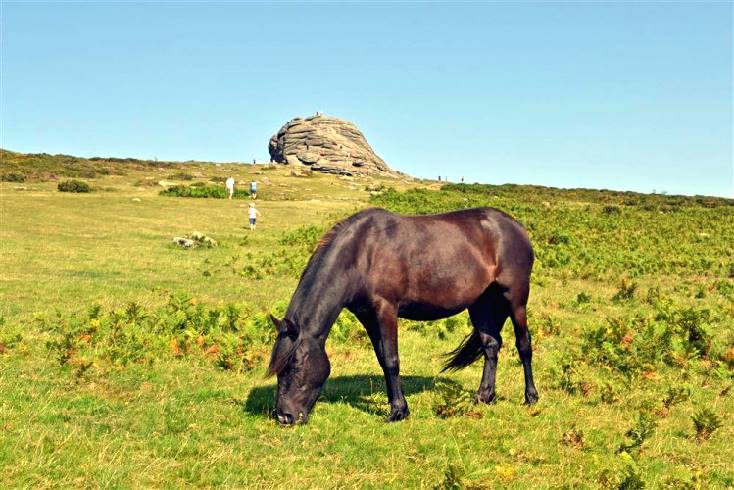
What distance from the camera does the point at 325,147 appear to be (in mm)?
132250

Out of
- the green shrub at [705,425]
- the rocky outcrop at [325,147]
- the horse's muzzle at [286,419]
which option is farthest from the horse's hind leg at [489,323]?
the rocky outcrop at [325,147]

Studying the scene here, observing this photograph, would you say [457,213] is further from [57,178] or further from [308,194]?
[57,178]

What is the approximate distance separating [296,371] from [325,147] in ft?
413

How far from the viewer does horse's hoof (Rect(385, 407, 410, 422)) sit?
30.7ft

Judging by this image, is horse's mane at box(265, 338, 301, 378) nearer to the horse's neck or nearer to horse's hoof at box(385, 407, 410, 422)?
the horse's neck

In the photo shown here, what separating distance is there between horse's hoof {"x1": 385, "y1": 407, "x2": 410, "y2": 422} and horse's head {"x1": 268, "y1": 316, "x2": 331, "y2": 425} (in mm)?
1260

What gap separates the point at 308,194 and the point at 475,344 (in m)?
52.8

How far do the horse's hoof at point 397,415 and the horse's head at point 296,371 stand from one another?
1260 mm

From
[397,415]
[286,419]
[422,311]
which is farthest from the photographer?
[422,311]

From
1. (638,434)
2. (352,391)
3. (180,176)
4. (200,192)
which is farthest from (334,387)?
(180,176)

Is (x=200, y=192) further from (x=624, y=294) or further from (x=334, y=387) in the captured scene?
(x=334, y=387)

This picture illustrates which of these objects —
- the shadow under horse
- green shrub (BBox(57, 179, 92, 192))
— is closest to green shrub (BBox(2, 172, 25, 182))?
green shrub (BBox(57, 179, 92, 192))

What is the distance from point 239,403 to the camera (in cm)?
988

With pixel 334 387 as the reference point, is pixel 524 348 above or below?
above
